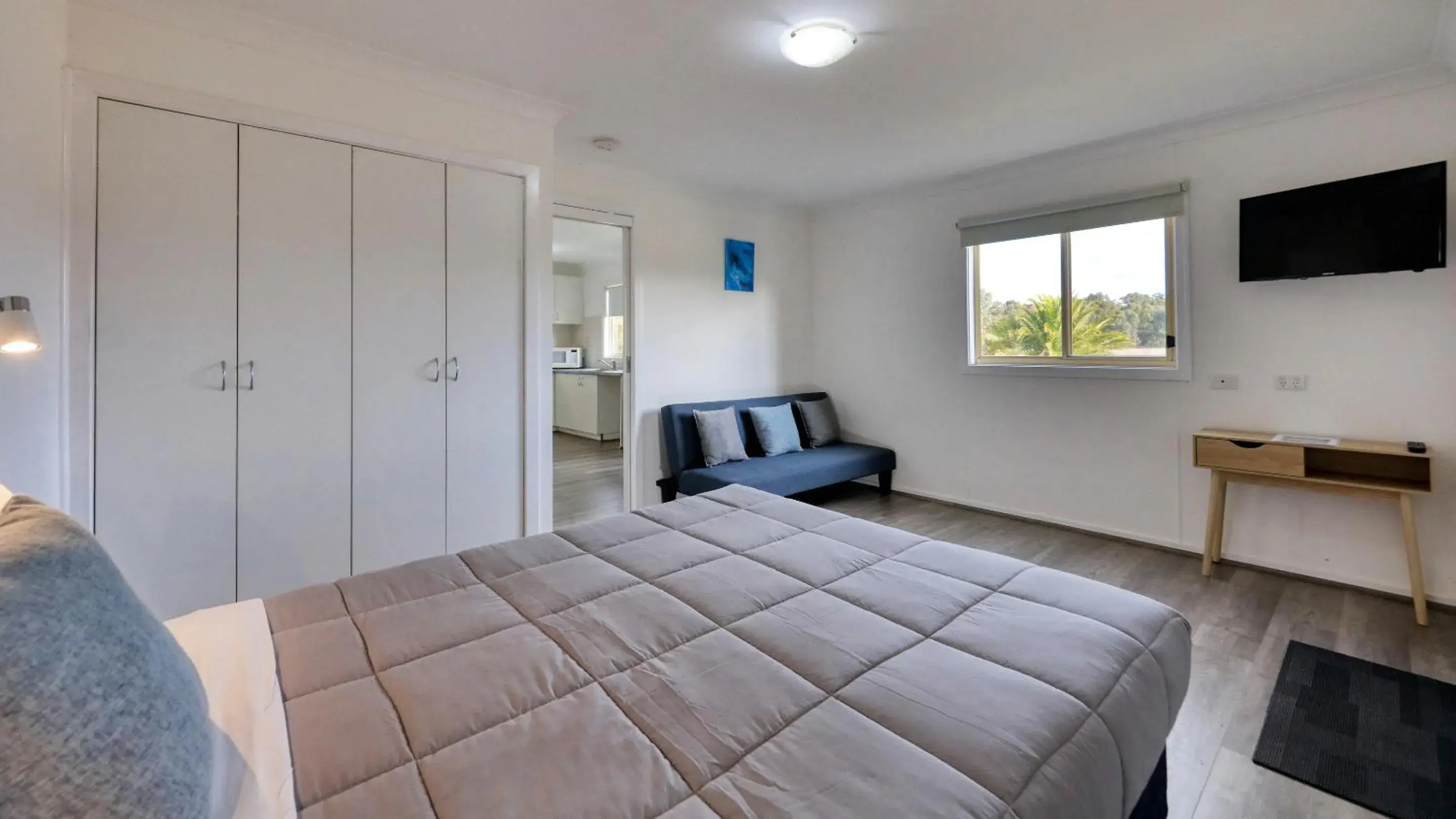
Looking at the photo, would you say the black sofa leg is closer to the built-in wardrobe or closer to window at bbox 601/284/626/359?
the built-in wardrobe

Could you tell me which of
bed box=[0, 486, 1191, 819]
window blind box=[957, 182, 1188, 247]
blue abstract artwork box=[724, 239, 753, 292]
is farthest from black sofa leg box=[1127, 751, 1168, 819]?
blue abstract artwork box=[724, 239, 753, 292]

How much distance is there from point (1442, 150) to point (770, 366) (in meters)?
4.03

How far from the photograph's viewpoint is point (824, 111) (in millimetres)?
3232

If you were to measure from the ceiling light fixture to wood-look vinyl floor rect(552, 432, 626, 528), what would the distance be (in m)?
2.52

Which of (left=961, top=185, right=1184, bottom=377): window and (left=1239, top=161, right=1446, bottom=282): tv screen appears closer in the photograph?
(left=1239, top=161, right=1446, bottom=282): tv screen

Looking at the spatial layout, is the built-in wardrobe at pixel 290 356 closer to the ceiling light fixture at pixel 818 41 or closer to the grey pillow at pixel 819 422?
the ceiling light fixture at pixel 818 41

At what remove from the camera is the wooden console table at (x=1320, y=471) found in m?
2.71

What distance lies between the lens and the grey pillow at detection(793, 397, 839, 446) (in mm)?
5160

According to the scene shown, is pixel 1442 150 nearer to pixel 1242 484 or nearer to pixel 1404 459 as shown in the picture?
pixel 1404 459

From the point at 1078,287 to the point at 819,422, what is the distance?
2182 mm

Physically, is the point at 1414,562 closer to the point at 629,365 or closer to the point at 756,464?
the point at 756,464

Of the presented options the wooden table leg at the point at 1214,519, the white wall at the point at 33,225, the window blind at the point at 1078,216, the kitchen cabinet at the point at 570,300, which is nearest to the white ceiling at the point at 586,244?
the kitchen cabinet at the point at 570,300

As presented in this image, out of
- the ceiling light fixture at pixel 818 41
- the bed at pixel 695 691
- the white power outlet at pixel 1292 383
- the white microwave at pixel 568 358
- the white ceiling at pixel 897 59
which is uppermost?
the white ceiling at pixel 897 59

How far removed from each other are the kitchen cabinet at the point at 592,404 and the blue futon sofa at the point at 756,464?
3.16 metres
